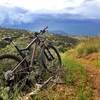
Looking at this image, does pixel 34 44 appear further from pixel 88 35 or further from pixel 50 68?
pixel 88 35

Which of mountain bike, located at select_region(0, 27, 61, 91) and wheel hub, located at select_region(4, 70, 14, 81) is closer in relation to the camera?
wheel hub, located at select_region(4, 70, 14, 81)

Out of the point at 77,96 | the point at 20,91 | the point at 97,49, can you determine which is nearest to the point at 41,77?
the point at 20,91

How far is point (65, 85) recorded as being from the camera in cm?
995

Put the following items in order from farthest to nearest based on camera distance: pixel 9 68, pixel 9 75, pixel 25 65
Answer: pixel 9 68
pixel 25 65
pixel 9 75

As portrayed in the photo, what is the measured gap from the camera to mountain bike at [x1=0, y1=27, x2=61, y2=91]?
31.3 feet

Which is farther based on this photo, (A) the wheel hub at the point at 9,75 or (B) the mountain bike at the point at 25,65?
(B) the mountain bike at the point at 25,65

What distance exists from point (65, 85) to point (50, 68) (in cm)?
173

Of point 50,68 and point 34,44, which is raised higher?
point 34,44

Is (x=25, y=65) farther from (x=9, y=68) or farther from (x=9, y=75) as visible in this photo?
(x=9, y=75)

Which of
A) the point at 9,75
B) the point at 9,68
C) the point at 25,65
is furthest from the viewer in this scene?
the point at 9,68

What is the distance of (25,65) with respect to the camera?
391 inches

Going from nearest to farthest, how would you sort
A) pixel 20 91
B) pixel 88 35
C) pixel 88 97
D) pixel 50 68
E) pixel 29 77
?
1. pixel 88 97
2. pixel 20 91
3. pixel 29 77
4. pixel 50 68
5. pixel 88 35

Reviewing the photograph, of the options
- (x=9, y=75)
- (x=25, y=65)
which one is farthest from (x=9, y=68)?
(x=9, y=75)

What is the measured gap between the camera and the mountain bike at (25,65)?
376 inches
